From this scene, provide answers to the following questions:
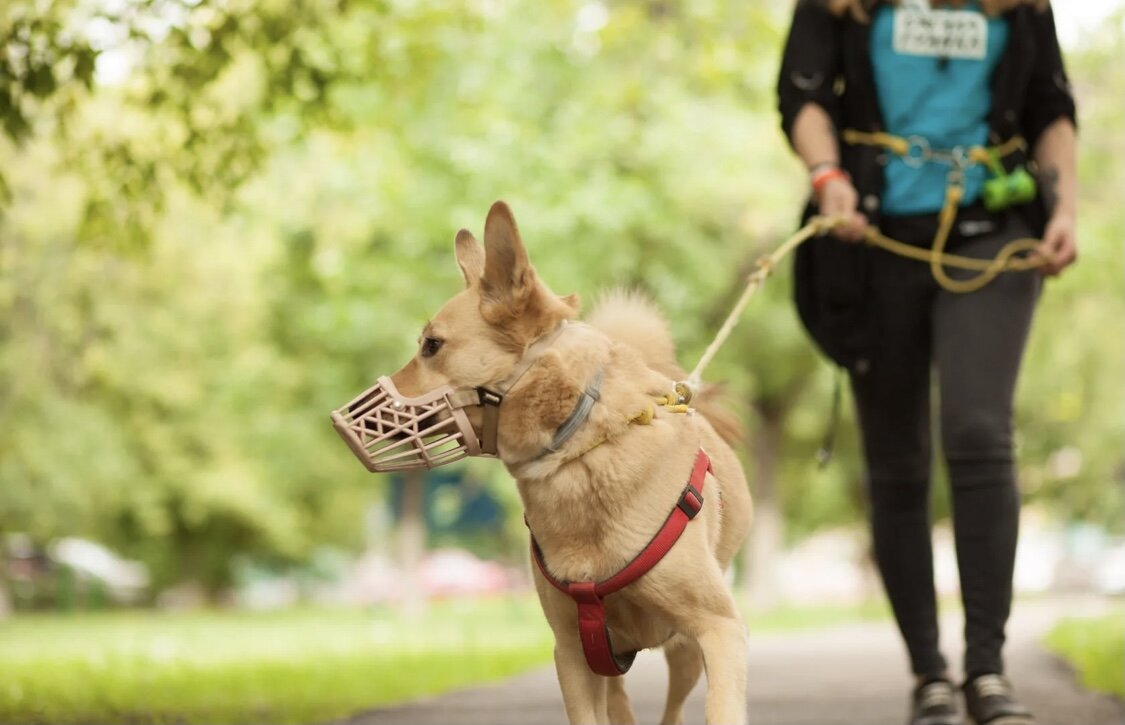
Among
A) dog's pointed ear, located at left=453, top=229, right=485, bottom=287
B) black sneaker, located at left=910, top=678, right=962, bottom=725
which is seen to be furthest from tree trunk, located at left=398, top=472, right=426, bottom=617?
dog's pointed ear, located at left=453, top=229, right=485, bottom=287

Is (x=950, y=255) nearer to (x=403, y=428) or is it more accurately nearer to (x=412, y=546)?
(x=403, y=428)

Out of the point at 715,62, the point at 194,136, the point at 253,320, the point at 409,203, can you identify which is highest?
the point at 253,320

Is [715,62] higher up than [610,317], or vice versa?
[715,62]

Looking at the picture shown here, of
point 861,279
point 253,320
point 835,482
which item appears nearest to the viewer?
point 861,279

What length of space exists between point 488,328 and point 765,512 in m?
23.1

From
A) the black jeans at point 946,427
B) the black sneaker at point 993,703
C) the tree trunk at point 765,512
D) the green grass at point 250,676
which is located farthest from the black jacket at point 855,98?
the tree trunk at point 765,512

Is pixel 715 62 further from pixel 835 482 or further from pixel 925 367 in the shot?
pixel 835 482

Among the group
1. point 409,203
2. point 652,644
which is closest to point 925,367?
point 652,644

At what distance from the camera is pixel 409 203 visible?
2028cm

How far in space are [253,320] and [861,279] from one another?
27.5 m

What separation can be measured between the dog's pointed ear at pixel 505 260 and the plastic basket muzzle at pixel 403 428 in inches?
11.7

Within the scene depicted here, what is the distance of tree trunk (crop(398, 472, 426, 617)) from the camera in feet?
93.2

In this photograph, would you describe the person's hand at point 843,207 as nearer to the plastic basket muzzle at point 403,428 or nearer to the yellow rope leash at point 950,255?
the yellow rope leash at point 950,255

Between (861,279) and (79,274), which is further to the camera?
(79,274)
